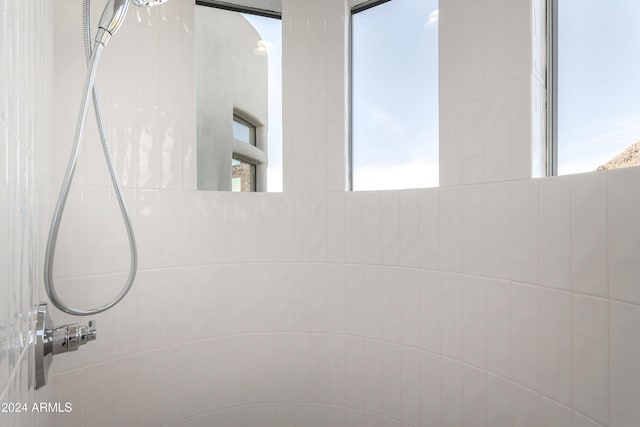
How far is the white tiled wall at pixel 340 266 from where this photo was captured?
1.04 meters

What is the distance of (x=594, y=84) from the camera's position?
1.11 metres

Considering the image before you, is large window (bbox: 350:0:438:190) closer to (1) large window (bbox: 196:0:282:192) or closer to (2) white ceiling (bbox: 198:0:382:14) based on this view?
(2) white ceiling (bbox: 198:0:382:14)

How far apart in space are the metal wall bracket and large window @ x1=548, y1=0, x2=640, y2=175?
4.73 feet

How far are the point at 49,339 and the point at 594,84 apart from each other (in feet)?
5.16

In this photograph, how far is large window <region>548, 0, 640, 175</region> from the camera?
1.02 m

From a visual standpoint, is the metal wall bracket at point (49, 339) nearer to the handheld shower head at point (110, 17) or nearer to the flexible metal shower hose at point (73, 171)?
the flexible metal shower hose at point (73, 171)

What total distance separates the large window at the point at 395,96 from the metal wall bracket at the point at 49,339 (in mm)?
1204

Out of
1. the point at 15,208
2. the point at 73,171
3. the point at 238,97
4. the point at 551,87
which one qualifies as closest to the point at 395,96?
the point at 551,87

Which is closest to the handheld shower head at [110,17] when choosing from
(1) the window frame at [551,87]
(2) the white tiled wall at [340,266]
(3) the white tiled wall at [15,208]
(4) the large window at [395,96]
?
(2) the white tiled wall at [340,266]

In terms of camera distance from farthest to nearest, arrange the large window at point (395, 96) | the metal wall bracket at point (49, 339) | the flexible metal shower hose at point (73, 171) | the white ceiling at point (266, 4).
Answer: the white ceiling at point (266, 4), the large window at point (395, 96), the flexible metal shower hose at point (73, 171), the metal wall bracket at point (49, 339)

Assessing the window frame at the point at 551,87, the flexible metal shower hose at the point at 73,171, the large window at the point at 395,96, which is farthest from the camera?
the large window at the point at 395,96

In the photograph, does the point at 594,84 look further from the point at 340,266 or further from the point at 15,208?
the point at 15,208

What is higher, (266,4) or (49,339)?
(266,4)

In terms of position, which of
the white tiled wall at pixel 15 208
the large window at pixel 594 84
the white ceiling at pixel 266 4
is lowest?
the white tiled wall at pixel 15 208
